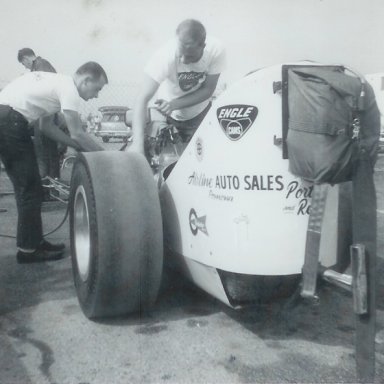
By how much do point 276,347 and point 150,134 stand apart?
1951 millimetres

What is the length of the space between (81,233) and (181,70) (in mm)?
1357

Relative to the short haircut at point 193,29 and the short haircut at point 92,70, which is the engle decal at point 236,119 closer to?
the short haircut at point 193,29

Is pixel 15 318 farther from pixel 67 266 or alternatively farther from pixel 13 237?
pixel 13 237

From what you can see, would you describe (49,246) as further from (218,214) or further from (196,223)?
(218,214)

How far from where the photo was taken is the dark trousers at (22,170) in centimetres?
388

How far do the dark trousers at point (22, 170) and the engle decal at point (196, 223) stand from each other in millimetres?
1917

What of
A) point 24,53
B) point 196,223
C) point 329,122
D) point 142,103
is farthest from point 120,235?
point 24,53

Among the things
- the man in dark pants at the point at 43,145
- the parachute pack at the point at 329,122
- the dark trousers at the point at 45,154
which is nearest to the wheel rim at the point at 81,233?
the parachute pack at the point at 329,122

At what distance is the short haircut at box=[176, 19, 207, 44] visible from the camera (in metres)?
3.13

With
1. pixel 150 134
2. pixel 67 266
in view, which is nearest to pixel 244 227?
pixel 150 134

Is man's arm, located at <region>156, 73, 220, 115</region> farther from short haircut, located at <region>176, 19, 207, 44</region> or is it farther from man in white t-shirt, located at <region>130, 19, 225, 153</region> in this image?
short haircut, located at <region>176, 19, 207, 44</region>

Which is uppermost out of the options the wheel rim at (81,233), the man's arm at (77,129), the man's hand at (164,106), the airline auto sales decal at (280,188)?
the man's hand at (164,106)

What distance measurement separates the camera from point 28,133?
3.99 meters

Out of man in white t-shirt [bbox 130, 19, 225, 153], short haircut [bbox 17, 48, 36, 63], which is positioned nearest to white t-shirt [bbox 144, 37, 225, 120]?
man in white t-shirt [bbox 130, 19, 225, 153]
